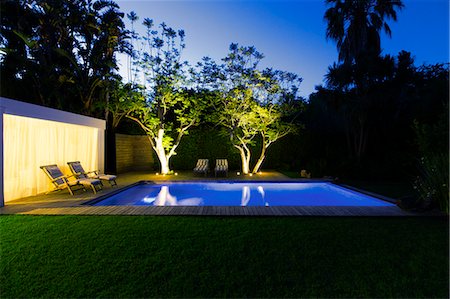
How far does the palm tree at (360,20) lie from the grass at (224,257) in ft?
46.3

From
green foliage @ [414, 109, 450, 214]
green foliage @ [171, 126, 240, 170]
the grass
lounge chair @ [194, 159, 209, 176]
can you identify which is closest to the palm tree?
green foliage @ [171, 126, 240, 170]

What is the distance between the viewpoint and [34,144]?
771cm

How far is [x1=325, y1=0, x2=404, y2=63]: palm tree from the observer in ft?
50.2

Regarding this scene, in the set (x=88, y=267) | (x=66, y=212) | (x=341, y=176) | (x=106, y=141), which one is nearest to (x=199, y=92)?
(x=106, y=141)

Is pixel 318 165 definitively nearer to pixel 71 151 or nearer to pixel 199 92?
pixel 199 92

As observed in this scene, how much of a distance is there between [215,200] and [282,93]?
23.0 feet

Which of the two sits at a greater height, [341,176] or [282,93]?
[282,93]

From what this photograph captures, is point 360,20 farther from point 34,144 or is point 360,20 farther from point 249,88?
point 34,144

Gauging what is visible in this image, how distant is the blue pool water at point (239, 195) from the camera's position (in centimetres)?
761

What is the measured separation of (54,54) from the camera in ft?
42.9

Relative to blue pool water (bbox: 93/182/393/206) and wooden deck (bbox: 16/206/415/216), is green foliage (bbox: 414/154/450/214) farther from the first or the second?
blue pool water (bbox: 93/182/393/206)

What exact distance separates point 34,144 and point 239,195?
267 inches

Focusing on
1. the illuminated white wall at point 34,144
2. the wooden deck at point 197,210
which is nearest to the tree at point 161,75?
the illuminated white wall at point 34,144

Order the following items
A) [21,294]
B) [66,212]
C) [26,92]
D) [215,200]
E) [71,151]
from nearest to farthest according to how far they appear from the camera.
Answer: [21,294] → [66,212] → [215,200] → [71,151] → [26,92]
